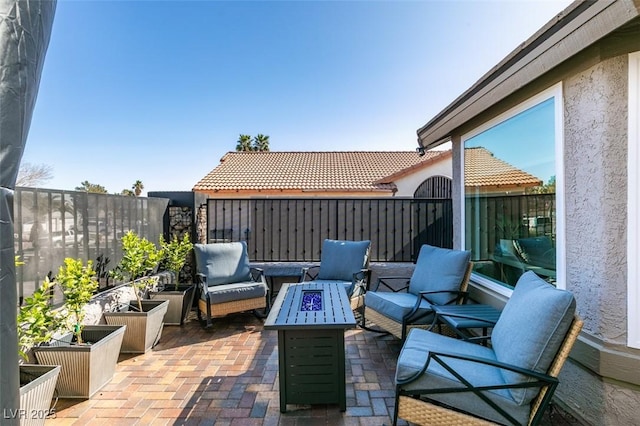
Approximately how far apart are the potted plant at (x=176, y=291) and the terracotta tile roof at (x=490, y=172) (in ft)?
13.4

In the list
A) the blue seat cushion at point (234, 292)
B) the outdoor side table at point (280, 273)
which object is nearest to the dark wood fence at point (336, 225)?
the outdoor side table at point (280, 273)

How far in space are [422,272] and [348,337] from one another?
122cm

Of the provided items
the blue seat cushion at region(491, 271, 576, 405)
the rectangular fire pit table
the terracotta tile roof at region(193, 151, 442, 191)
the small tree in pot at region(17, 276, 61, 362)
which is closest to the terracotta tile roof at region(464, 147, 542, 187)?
the blue seat cushion at region(491, 271, 576, 405)

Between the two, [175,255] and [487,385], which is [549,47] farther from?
Result: [175,255]

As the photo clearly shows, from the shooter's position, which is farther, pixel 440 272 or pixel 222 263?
pixel 222 263

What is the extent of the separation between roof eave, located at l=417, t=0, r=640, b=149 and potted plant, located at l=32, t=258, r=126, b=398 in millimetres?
3895

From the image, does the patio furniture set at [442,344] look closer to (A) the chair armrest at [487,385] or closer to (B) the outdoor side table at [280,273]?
(A) the chair armrest at [487,385]

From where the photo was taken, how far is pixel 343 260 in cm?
Result: 490

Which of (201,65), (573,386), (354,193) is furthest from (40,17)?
(354,193)

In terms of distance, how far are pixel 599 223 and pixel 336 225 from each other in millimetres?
4400

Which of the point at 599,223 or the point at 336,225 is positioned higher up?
the point at 599,223

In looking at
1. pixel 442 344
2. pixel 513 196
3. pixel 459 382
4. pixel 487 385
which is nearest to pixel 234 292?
pixel 442 344

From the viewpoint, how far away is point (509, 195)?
11.3 feet

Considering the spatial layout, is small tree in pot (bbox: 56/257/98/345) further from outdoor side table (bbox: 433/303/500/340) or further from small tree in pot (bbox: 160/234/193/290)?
outdoor side table (bbox: 433/303/500/340)
